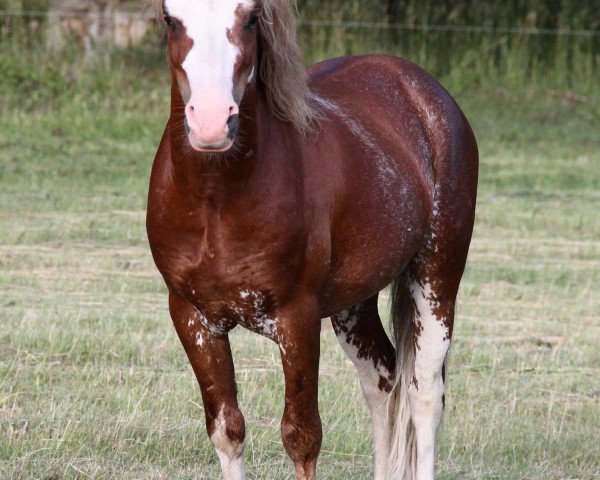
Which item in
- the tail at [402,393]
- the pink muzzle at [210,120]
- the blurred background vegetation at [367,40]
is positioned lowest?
the blurred background vegetation at [367,40]

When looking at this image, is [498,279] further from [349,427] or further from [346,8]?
[346,8]

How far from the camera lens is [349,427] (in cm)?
531

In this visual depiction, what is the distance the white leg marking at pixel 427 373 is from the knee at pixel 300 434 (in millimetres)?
854

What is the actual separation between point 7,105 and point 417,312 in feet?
32.7

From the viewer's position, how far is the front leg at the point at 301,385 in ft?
12.5

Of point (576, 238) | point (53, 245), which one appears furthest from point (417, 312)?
point (576, 238)

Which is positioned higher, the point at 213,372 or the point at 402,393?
the point at 213,372

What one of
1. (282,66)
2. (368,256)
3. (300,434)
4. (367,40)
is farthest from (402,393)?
(367,40)

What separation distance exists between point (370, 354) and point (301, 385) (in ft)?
3.26

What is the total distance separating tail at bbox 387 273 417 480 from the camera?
186 inches

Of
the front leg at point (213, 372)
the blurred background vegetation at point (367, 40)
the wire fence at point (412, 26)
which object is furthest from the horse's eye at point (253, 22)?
the wire fence at point (412, 26)

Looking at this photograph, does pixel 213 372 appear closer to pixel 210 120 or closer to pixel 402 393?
pixel 210 120

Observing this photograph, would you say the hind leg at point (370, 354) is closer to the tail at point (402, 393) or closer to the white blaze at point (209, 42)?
the tail at point (402, 393)

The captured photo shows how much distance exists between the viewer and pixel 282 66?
150 inches
